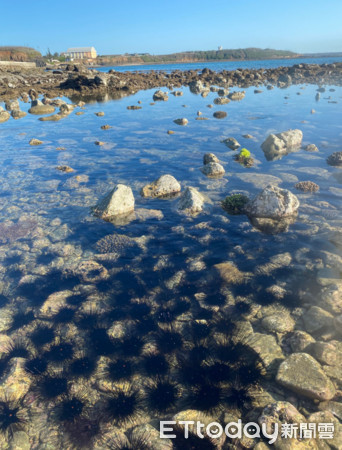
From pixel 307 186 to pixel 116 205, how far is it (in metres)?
11.7

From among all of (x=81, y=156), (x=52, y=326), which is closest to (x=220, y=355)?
(x=52, y=326)

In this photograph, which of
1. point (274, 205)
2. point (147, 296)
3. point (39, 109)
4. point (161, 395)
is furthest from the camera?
point (39, 109)

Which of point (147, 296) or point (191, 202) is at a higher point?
point (191, 202)

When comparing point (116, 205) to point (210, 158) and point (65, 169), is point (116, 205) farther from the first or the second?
point (210, 158)

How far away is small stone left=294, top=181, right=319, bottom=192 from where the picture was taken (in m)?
16.1

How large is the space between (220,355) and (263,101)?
51.7m

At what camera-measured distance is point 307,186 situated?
16.3 meters

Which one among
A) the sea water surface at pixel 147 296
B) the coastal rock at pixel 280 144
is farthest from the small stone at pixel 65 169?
the coastal rock at pixel 280 144

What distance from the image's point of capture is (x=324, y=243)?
1114cm

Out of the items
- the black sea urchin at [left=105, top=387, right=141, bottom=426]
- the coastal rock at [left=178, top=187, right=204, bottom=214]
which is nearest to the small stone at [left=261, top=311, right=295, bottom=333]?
the black sea urchin at [left=105, top=387, right=141, bottom=426]

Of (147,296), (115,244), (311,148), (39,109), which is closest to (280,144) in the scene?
(311,148)

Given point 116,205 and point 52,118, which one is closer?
point 116,205

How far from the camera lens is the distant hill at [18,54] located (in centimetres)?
13575

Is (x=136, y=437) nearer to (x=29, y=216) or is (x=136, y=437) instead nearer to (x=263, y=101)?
(x=29, y=216)
